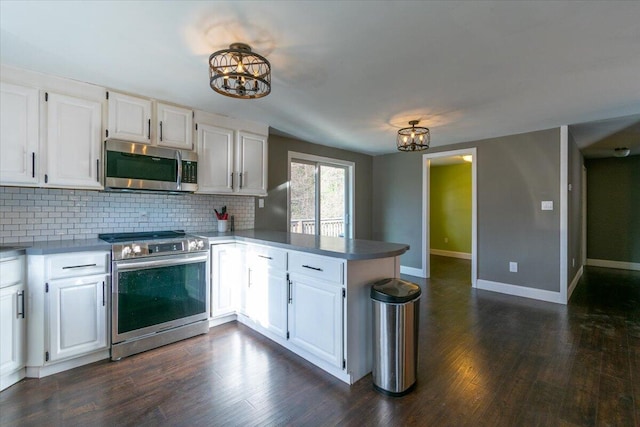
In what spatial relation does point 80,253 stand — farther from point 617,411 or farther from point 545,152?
point 545,152

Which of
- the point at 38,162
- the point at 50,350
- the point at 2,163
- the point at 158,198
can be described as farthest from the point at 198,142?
the point at 50,350

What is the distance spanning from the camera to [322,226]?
5.16 m

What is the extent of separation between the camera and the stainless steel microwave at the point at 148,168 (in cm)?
260

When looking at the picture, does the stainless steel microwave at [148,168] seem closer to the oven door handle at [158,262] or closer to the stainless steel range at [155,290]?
the stainless steel range at [155,290]

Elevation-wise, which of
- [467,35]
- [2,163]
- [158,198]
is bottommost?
[158,198]

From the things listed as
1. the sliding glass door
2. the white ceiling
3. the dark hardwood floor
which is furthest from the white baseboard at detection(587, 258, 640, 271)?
the sliding glass door

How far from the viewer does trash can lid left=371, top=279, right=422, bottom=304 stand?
1.96 metres

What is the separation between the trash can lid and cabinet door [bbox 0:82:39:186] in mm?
2730

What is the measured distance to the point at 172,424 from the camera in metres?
1.70

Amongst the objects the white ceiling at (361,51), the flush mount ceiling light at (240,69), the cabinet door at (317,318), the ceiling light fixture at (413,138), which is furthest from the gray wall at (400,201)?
the flush mount ceiling light at (240,69)

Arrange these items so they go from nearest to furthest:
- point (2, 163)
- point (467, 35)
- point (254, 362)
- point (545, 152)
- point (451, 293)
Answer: point (467, 35) → point (2, 163) → point (254, 362) → point (545, 152) → point (451, 293)

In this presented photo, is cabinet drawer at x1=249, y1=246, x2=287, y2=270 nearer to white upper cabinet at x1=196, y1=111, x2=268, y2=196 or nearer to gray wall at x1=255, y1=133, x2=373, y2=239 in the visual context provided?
white upper cabinet at x1=196, y1=111, x2=268, y2=196

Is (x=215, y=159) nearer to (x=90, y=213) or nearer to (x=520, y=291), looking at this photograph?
(x=90, y=213)

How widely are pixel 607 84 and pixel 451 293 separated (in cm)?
289
